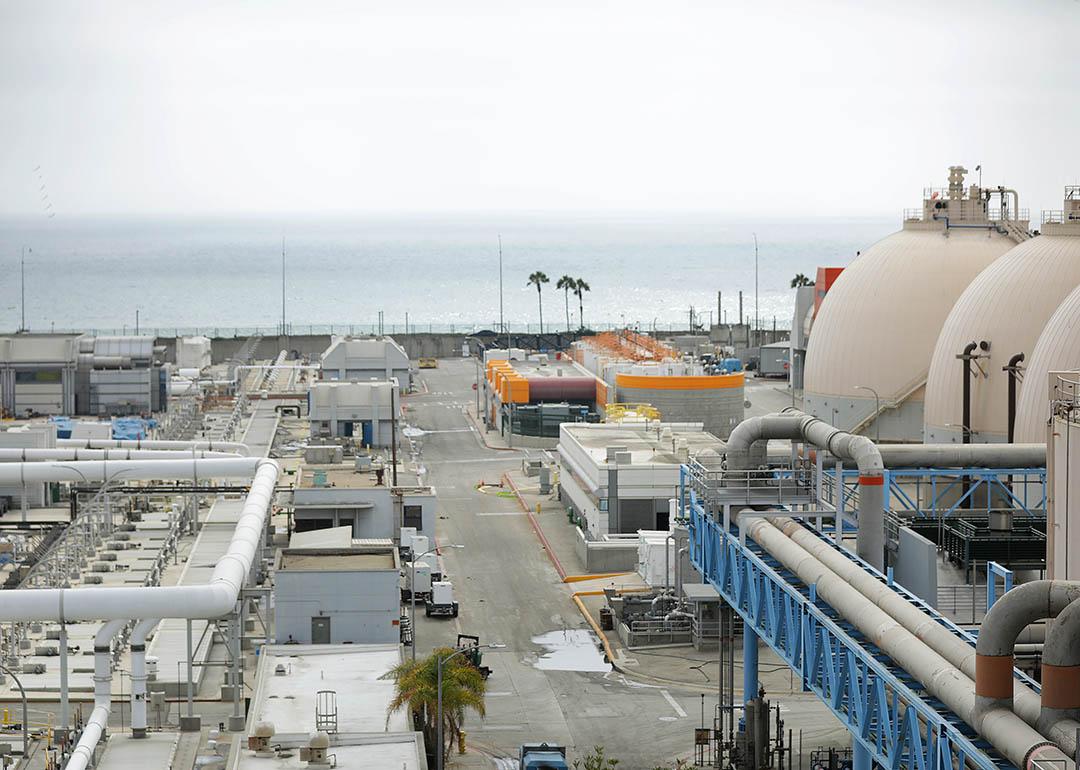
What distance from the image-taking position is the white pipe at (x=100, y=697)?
3931cm

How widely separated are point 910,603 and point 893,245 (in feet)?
143

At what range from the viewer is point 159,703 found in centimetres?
4712

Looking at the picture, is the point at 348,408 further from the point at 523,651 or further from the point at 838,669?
the point at 838,669

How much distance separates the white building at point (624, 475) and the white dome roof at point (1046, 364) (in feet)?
71.5

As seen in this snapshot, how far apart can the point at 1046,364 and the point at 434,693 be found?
63.8 feet

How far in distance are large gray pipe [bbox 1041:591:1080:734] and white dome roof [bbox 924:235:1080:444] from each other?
114ft

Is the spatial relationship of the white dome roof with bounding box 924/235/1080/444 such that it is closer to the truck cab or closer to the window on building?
the window on building

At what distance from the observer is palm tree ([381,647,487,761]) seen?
42.9m

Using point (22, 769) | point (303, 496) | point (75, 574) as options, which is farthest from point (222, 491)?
point (22, 769)

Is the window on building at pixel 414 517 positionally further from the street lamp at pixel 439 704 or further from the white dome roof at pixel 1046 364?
the white dome roof at pixel 1046 364

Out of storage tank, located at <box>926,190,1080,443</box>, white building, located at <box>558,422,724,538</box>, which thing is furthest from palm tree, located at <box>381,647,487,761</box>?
white building, located at <box>558,422,724,538</box>

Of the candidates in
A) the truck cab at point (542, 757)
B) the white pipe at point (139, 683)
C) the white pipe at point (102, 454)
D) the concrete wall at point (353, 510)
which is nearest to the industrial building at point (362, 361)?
the white pipe at point (102, 454)

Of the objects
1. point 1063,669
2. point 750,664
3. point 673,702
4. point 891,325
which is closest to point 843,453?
point 750,664

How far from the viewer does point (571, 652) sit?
185ft
